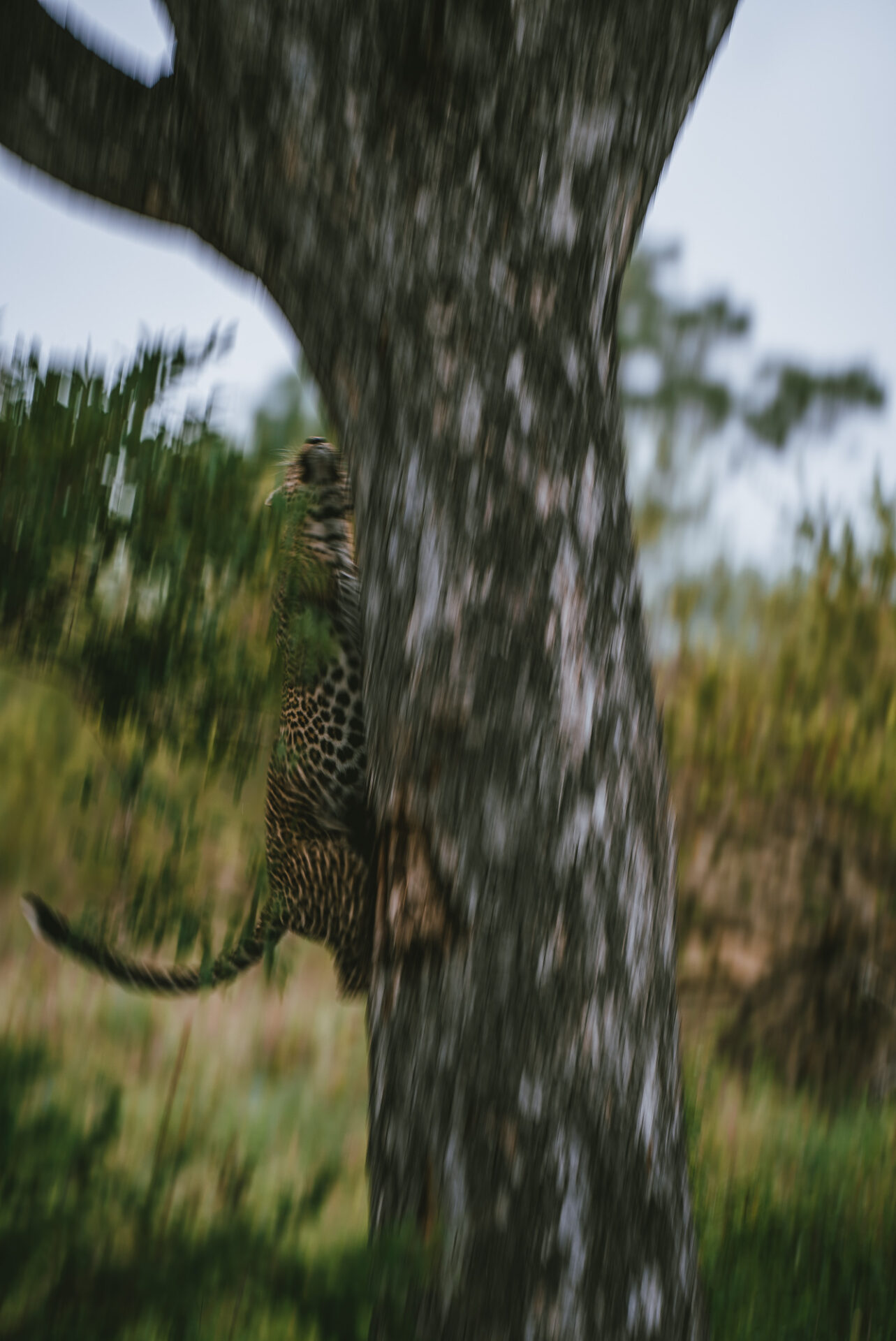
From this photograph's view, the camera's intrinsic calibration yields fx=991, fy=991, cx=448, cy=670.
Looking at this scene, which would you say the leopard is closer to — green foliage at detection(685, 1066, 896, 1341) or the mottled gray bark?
the mottled gray bark

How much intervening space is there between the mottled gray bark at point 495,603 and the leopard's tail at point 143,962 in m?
0.65

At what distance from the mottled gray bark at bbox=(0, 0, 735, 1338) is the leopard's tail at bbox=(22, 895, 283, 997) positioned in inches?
25.5

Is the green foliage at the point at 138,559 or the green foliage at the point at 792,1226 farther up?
the green foliage at the point at 138,559

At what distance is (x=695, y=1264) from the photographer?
1495 mm

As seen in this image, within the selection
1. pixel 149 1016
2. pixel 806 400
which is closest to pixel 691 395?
pixel 806 400

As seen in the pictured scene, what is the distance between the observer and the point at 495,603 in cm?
145

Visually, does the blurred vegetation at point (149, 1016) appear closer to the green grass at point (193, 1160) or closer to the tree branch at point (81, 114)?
the green grass at point (193, 1160)

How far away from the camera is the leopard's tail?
6.31ft

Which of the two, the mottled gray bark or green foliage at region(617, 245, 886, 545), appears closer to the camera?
the mottled gray bark

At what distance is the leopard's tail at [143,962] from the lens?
1924mm

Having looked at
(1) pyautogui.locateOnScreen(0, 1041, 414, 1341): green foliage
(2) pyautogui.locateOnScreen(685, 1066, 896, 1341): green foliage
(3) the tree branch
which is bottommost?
(2) pyautogui.locateOnScreen(685, 1066, 896, 1341): green foliage

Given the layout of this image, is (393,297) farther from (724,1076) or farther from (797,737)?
(724,1076)

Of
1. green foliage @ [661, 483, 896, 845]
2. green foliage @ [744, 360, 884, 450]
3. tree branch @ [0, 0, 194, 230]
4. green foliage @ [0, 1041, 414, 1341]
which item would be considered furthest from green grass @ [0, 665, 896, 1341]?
green foliage @ [744, 360, 884, 450]

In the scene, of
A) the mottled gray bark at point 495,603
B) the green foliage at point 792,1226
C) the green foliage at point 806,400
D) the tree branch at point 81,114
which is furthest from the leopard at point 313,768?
the green foliage at point 806,400
